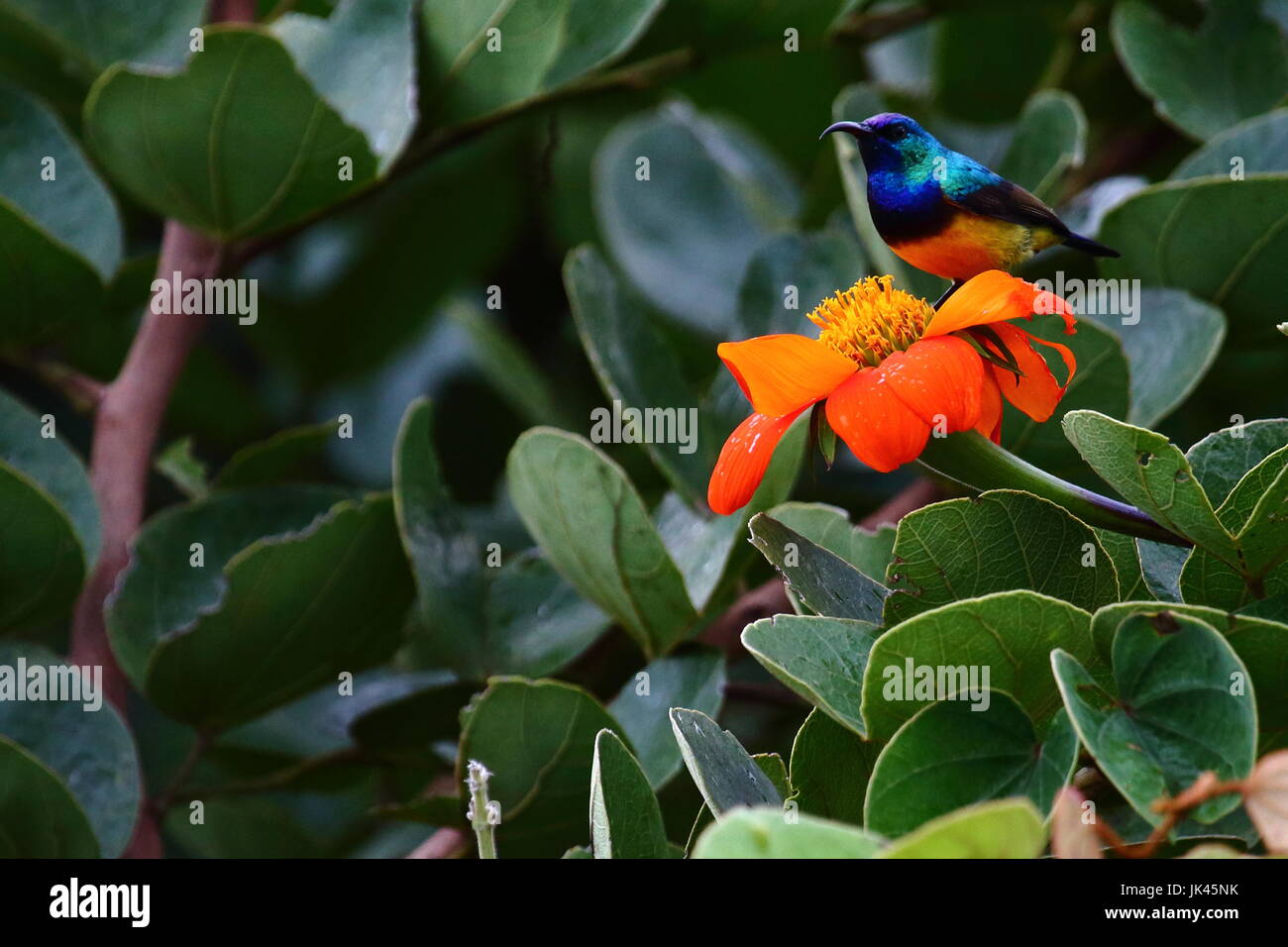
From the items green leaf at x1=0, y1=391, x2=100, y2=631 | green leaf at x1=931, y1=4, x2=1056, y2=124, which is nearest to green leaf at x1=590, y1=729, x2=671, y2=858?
green leaf at x1=0, y1=391, x2=100, y2=631

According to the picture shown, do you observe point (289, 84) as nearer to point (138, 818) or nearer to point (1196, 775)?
point (138, 818)

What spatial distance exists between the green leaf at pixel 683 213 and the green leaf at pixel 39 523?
0.60 meters

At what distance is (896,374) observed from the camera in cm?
50

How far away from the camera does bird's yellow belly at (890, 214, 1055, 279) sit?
1.95 feet

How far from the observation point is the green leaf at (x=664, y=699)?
2.49 ft

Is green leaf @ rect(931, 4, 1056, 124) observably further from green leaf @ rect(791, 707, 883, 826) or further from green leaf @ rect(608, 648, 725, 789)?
green leaf @ rect(791, 707, 883, 826)

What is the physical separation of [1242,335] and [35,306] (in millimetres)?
858

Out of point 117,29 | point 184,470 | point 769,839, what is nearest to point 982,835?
point 769,839

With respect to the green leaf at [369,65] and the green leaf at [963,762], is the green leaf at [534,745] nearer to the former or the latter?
the green leaf at [963,762]

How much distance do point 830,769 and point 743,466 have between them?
14 cm

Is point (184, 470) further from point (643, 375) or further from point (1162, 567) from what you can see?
point (1162, 567)

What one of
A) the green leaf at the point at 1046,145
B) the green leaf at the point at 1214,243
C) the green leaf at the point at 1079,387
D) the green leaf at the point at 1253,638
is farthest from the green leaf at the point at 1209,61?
the green leaf at the point at 1253,638

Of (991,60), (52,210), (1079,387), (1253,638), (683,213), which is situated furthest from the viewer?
(683,213)
